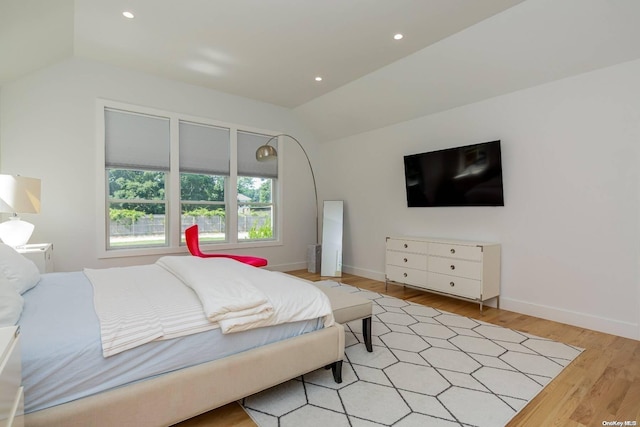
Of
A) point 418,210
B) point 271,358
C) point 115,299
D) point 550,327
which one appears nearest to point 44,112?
point 115,299

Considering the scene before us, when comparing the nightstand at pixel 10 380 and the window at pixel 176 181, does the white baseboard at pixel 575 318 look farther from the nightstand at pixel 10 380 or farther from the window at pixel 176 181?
the nightstand at pixel 10 380

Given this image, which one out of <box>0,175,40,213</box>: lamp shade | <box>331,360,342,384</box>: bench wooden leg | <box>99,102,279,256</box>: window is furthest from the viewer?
<box>99,102,279,256</box>: window

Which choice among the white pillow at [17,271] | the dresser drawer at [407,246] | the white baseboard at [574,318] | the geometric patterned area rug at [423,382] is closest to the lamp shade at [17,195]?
the white pillow at [17,271]

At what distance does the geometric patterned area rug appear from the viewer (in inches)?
68.7

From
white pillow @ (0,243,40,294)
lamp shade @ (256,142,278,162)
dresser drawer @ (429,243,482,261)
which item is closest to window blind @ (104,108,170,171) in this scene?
lamp shade @ (256,142,278,162)

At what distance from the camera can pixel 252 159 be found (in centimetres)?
524

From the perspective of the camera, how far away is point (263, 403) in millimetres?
A: 1852

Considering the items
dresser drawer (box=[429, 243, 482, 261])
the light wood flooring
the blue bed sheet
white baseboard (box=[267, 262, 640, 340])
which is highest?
dresser drawer (box=[429, 243, 482, 261])

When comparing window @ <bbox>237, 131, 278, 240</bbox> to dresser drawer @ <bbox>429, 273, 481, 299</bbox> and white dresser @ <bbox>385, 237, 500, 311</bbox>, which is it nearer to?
white dresser @ <bbox>385, 237, 500, 311</bbox>

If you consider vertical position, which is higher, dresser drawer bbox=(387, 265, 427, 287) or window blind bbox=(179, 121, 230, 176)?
window blind bbox=(179, 121, 230, 176)

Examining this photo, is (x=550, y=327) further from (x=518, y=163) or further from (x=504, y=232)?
(x=518, y=163)

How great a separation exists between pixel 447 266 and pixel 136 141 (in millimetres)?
4249

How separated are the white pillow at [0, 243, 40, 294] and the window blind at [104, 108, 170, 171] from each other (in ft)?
7.29

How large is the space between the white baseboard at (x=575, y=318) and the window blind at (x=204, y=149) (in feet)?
13.9
